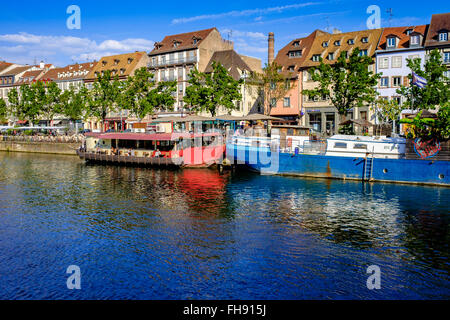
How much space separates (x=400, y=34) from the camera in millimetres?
65625

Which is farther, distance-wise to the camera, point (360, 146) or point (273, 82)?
point (273, 82)

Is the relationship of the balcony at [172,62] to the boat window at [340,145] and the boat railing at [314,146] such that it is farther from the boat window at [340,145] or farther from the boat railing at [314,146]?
the boat window at [340,145]

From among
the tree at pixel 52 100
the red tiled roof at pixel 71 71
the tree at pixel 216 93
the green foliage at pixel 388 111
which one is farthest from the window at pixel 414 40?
the red tiled roof at pixel 71 71

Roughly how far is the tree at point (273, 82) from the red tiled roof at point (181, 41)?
1804cm

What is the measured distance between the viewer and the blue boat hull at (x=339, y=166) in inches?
1523

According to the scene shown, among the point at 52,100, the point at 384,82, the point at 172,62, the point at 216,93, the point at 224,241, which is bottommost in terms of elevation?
the point at 224,241

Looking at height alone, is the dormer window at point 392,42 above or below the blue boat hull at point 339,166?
above

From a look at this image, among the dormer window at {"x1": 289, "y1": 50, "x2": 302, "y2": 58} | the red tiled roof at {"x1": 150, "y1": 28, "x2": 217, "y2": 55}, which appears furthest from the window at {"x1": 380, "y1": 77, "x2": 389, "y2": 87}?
the red tiled roof at {"x1": 150, "y1": 28, "x2": 217, "y2": 55}

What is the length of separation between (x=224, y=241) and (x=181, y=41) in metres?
73.1

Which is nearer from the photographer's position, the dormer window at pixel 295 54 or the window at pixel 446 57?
the window at pixel 446 57

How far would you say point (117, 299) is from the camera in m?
14.9

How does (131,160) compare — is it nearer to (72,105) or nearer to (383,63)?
(383,63)

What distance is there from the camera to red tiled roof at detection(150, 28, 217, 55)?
3339 inches

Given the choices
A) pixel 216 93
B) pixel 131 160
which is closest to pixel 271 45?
pixel 216 93
